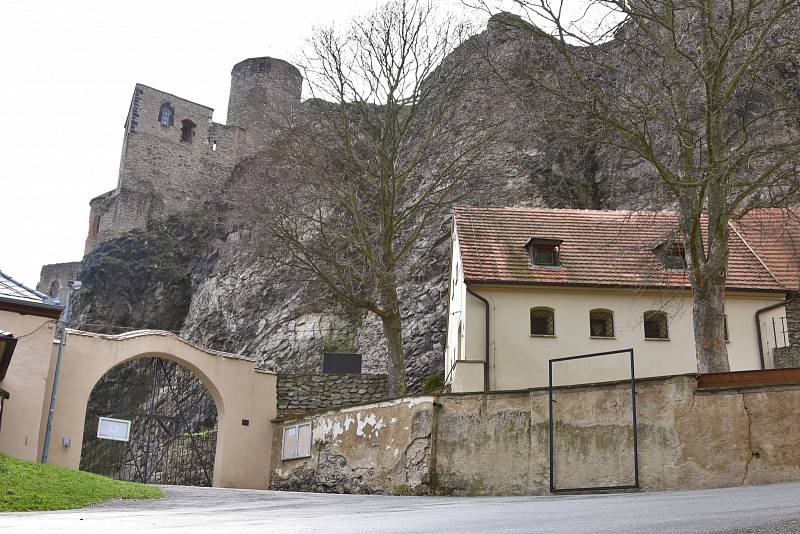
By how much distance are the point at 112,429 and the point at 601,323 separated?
13339 millimetres

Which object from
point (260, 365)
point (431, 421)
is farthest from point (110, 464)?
point (431, 421)

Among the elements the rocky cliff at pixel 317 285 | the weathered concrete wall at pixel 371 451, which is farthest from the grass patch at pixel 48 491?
the rocky cliff at pixel 317 285

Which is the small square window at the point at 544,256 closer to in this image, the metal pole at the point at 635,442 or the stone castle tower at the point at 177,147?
the metal pole at the point at 635,442

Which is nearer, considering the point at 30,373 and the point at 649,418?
the point at 649,418

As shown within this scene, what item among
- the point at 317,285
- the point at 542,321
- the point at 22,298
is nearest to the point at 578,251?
the point at 542,321

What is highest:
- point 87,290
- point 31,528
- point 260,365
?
point 87,290

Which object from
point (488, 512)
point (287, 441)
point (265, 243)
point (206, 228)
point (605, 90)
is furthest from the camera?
point (206, 228)

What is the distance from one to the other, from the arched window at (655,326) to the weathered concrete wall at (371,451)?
8.85 meters

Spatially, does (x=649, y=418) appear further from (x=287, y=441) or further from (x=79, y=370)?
(x=79, y=370)

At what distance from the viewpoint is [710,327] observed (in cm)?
1593

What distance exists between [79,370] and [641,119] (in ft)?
47.8

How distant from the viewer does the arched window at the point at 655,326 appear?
74.4 feet

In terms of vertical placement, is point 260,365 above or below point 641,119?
below

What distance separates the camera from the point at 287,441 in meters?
21.9
